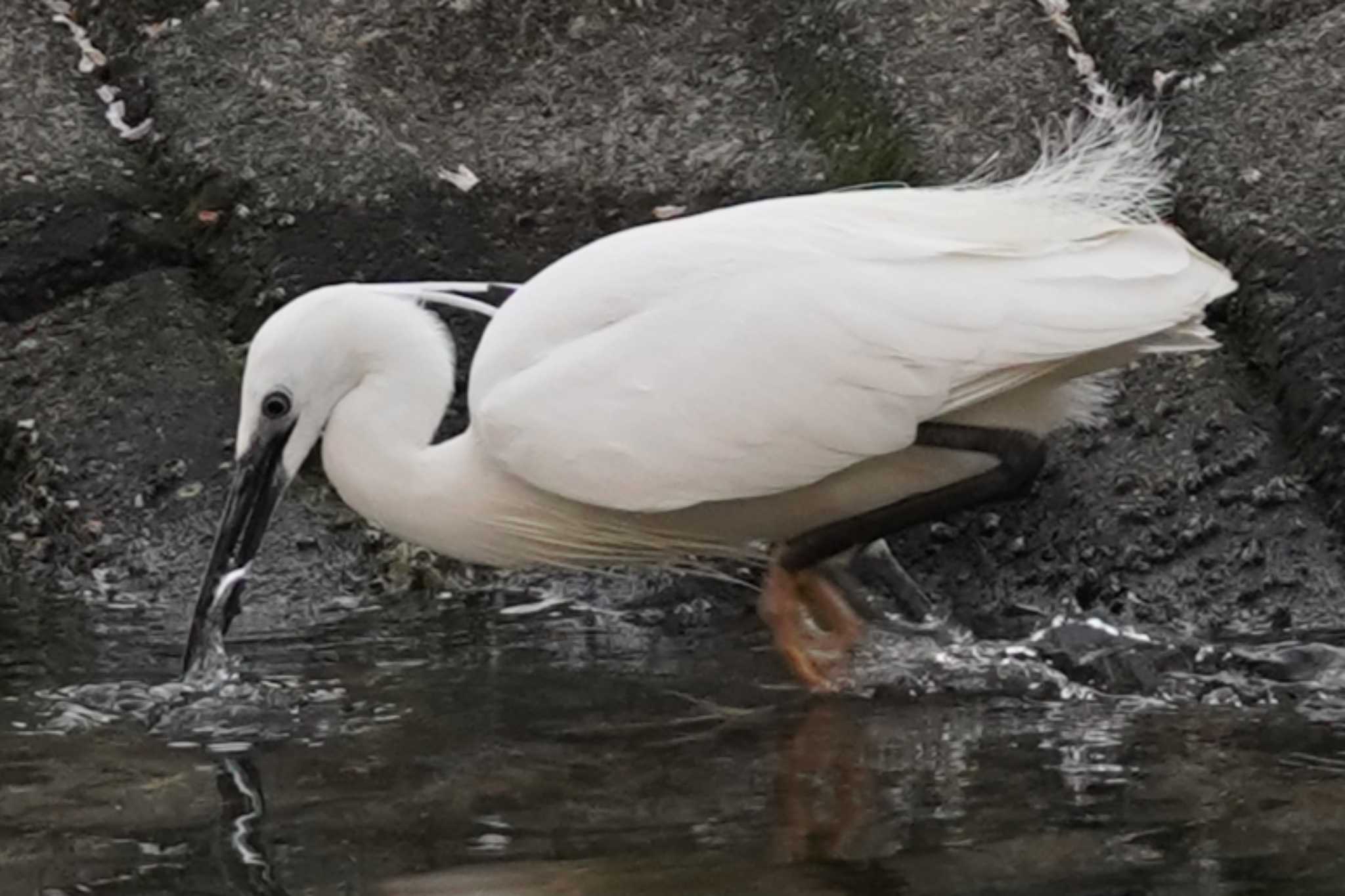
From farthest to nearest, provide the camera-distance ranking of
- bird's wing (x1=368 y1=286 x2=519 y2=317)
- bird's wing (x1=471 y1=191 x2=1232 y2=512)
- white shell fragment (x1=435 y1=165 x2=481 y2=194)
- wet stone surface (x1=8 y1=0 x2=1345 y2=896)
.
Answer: white shell fragment (x1=435 y1=165 x2=481 y2=194) → bird's wing (x1=368 y1=286 x2=519 y2=317) → bird's wing (x1=471 y1=191 x2=1232 y2=512) → wet stone surface (x1=8 y1=0 x2=1345 y2=896)

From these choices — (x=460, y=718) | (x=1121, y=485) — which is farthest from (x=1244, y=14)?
(x=460, y=718)

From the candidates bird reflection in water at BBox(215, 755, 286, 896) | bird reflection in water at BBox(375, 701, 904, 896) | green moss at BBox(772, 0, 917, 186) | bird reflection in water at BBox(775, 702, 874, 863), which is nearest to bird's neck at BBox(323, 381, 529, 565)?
bird reflection in water at BBox(215, 755, 286, 896)

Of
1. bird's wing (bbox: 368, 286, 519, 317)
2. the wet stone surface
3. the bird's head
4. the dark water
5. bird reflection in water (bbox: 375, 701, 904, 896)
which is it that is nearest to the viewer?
bird reflection in water (bbox: 375, 701, 904, 896)

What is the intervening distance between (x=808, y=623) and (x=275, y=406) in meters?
1.39

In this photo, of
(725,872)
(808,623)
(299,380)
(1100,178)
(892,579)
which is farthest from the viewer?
(892,579)

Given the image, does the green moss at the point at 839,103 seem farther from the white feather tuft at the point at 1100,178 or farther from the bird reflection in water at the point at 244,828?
the bird reflection in water at the point at 244,828

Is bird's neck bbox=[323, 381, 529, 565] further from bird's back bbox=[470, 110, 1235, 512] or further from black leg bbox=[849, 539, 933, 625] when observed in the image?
black leg bbox=[849, 539, 933, 625]

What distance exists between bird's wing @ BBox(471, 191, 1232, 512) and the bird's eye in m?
0.50

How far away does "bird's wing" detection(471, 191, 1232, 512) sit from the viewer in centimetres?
555

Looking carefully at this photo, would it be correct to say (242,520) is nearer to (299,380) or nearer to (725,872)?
(299,380)

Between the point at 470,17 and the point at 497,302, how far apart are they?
6.31ft

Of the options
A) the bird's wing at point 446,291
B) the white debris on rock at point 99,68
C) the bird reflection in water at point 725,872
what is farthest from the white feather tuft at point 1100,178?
the white debris on rock at point 99,68

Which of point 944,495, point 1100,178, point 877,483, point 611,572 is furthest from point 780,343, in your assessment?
point 611,572

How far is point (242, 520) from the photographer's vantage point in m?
5.93
